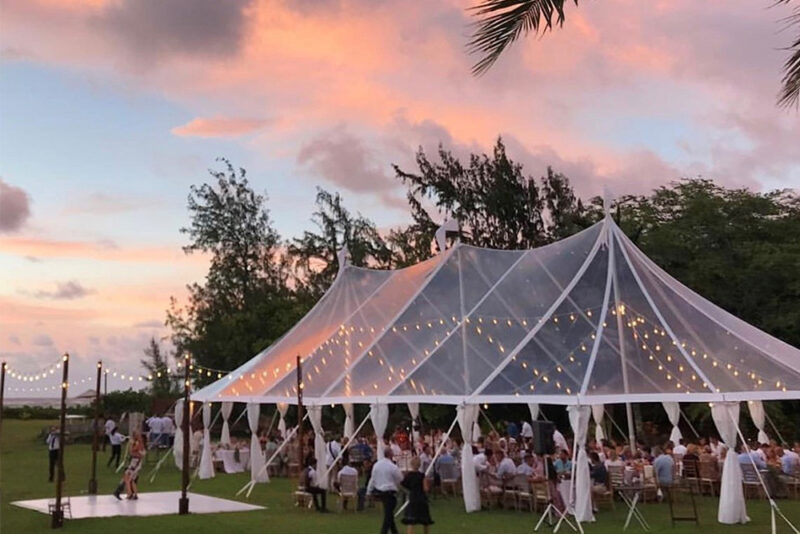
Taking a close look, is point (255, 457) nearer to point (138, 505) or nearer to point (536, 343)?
point (138, 505)

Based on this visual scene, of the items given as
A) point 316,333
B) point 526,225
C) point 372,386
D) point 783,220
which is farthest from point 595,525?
point 526,225

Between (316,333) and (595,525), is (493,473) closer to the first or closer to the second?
(595,525)

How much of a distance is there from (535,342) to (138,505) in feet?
25.4

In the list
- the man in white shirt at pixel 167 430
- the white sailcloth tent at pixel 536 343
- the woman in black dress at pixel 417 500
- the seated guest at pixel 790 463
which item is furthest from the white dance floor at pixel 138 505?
the seated guest at pixel 790 463

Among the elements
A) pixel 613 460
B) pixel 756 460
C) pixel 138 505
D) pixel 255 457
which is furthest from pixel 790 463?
pixel 138 505

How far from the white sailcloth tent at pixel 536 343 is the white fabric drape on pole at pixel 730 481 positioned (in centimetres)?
16

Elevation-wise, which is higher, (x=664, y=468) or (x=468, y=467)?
(x=468, y=467)

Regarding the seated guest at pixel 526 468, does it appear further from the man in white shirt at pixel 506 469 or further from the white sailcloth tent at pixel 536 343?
the white sailcloth tent at pixel 536 343

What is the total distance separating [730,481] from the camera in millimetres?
11484

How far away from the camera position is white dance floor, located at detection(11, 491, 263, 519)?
13.4 m

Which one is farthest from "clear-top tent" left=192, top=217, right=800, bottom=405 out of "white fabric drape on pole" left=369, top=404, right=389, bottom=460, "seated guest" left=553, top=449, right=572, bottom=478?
"seated guest" left=553, top=449, right=572, bottom=478

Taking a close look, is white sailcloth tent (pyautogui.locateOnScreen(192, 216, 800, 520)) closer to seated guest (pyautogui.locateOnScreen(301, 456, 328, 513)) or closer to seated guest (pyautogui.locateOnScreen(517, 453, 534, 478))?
seated guest (pyautogui.locateOnScreen(517, 453, 534, 478))

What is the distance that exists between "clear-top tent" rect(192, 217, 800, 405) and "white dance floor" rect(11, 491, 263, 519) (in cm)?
280

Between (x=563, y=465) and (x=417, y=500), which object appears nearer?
(x=417, y=500)
